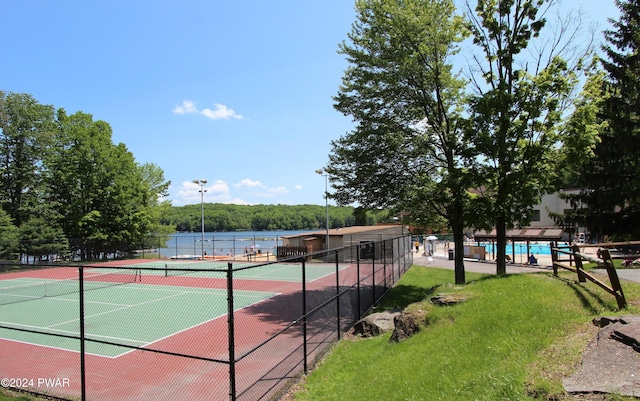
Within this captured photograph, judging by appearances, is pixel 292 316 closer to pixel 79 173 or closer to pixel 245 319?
pixel 245 319

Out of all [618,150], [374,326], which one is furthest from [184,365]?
[618,150]

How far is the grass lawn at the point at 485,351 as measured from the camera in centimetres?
493

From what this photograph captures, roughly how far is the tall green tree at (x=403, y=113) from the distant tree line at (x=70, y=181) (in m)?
35.7

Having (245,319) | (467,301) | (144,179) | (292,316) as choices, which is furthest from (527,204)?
(144,179)

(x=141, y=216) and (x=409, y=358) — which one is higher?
(x=141, y=216)

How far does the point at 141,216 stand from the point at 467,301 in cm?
4403

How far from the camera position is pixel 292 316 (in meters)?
14.6

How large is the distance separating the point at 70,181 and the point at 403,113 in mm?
41463

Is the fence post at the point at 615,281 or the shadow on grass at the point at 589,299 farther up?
the fence post at the point at 615,281

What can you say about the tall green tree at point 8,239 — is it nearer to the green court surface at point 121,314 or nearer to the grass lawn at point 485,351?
the green court surface at point 121,314

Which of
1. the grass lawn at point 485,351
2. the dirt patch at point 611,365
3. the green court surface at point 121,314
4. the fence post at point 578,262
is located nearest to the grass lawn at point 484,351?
the grass lawn at point 485,351

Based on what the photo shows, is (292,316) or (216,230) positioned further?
(216,230)

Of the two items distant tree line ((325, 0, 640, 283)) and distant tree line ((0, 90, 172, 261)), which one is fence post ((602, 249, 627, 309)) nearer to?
distant tree line ((325, 0, 640, 283))

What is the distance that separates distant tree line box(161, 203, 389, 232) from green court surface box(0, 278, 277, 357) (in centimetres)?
9918
